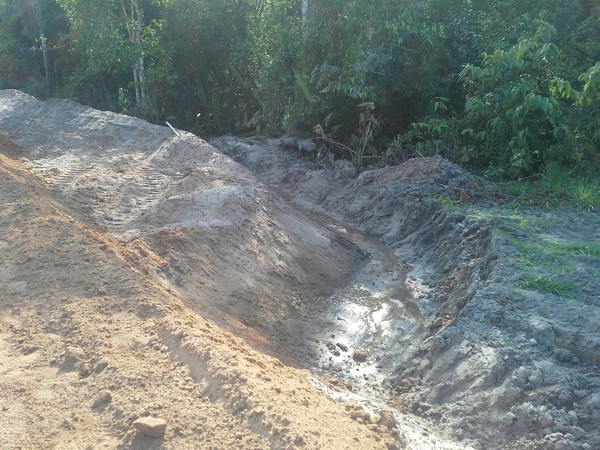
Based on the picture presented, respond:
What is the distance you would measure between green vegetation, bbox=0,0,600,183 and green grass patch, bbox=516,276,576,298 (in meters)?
3.06

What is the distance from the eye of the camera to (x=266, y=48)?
17609 millimetres

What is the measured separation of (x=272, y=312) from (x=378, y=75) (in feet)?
24.5

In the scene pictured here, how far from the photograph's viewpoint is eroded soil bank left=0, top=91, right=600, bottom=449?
4785 millimetres

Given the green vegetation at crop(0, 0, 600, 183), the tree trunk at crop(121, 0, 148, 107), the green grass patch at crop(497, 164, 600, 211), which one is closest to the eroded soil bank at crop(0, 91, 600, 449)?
the green grass patch at crop(497, 164, 600, 211)

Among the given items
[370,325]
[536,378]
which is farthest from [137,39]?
[536,378]

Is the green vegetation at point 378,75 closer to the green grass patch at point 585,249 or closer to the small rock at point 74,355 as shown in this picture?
the green grass patch at point 585,249

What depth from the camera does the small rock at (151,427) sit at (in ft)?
14.2

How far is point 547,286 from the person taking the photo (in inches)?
285

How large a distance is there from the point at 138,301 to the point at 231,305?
1894 mm

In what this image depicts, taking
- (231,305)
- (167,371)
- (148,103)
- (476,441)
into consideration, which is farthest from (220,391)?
(148,103)

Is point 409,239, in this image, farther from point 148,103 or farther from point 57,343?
point 148,103

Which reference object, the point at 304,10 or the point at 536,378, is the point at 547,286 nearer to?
the point at 536,378

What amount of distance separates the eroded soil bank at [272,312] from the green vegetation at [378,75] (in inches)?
57.6

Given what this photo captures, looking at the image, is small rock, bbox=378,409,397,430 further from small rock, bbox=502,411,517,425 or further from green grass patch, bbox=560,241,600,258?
green grass patch, bbox=560,241,600,258
